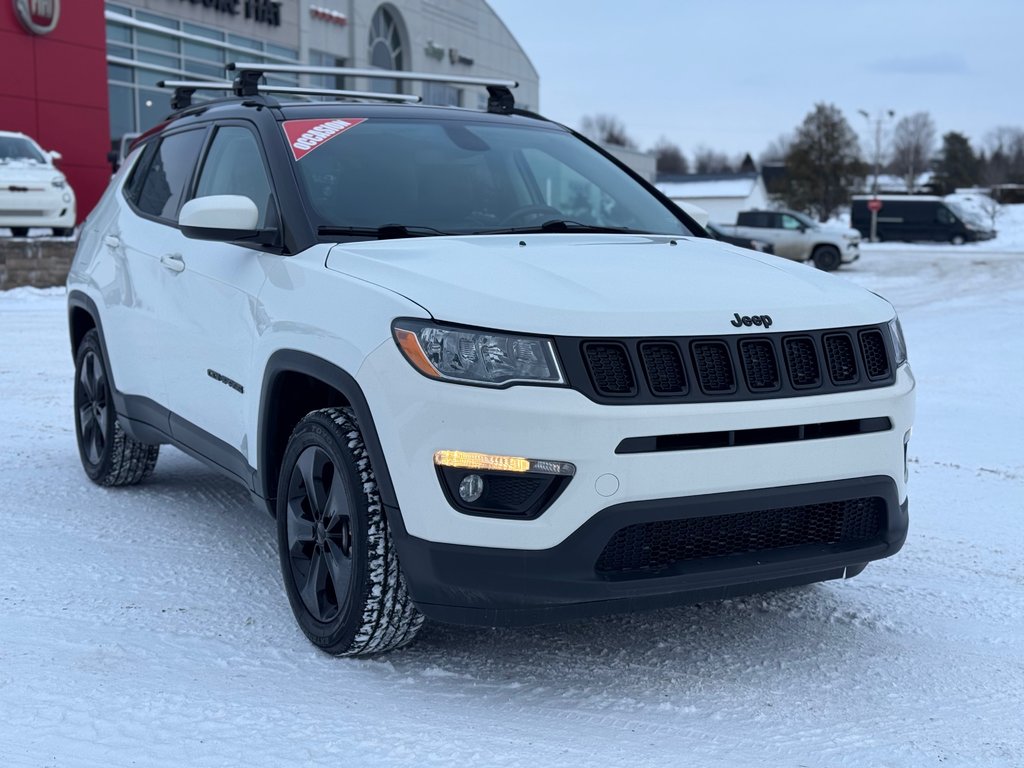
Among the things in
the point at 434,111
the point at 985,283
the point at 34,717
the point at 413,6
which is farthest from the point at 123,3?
the point at 34,717

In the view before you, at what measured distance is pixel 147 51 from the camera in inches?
1129

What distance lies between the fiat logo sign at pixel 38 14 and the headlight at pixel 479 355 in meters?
24.2

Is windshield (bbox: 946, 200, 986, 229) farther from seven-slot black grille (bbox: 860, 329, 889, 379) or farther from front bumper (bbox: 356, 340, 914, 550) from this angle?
front bumper (bbox: 356, 340, 914, 550)

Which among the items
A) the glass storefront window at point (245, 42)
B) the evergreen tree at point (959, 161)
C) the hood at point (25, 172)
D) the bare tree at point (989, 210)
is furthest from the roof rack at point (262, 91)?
the evergreen tree at point (959, 161)

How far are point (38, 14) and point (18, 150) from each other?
7827mm

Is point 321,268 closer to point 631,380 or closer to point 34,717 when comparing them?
point 631,380

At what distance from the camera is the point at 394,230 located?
3881mm

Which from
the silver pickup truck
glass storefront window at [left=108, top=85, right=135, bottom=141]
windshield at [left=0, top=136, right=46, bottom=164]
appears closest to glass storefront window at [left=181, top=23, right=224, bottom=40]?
glass storefront window at [left=108, top=85, right=135, bottom=141]

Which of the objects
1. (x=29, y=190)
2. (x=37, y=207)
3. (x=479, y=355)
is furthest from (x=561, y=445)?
(x=37, y=207)

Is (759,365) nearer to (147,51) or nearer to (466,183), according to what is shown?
(466,183)

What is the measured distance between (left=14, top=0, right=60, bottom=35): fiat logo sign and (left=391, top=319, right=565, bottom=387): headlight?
24184 millimetres

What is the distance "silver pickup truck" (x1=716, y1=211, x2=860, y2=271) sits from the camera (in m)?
29.6

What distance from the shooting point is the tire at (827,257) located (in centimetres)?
2959

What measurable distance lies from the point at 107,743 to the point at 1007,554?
3471mm
